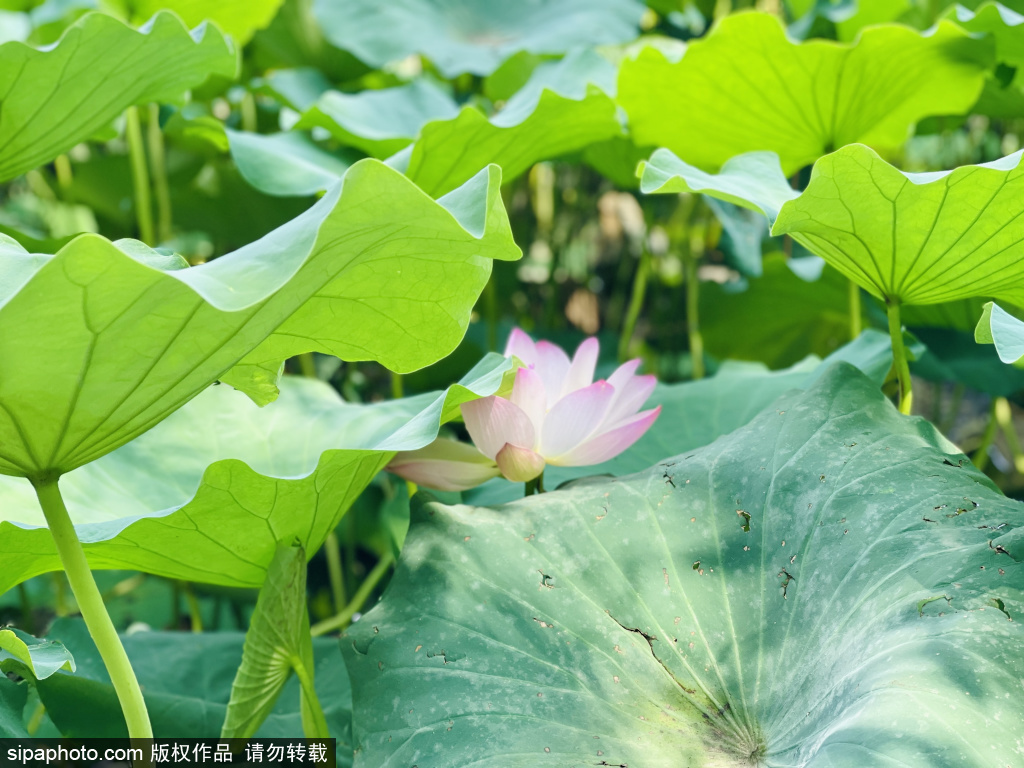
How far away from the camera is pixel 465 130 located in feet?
3.22

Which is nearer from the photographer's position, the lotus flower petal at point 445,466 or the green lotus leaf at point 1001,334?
the green lotus leaf at point 1001,334

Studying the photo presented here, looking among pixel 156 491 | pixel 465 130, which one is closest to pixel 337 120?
pixel 465 130

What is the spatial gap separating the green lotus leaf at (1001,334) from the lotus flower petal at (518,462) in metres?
0.34

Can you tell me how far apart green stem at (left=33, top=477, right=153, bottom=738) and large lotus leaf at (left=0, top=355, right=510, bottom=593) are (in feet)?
0.27

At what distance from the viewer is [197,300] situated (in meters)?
0.46

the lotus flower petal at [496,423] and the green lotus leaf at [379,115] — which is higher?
the green lotus leaf at [379,115]

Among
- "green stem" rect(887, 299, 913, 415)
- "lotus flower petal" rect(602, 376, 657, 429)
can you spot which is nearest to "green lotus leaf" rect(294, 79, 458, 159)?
"lotus flower petal" rect(602, 376, 657, 429)

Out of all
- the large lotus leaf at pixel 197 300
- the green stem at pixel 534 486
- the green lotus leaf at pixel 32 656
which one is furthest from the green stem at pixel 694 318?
the green lotus leaf at pixel 32 656

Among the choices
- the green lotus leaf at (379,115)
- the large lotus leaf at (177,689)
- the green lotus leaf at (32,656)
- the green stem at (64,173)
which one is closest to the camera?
the green lotus leaf at (32,656)

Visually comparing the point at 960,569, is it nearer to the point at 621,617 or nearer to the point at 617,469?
the point at 621,617

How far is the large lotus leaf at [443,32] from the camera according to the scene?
1490mm

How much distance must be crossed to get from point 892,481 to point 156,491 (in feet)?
2.19

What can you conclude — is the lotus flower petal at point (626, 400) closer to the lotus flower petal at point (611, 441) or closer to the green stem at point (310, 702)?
the lotus flower petal at point (611, 441)

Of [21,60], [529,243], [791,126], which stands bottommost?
[529,243]
